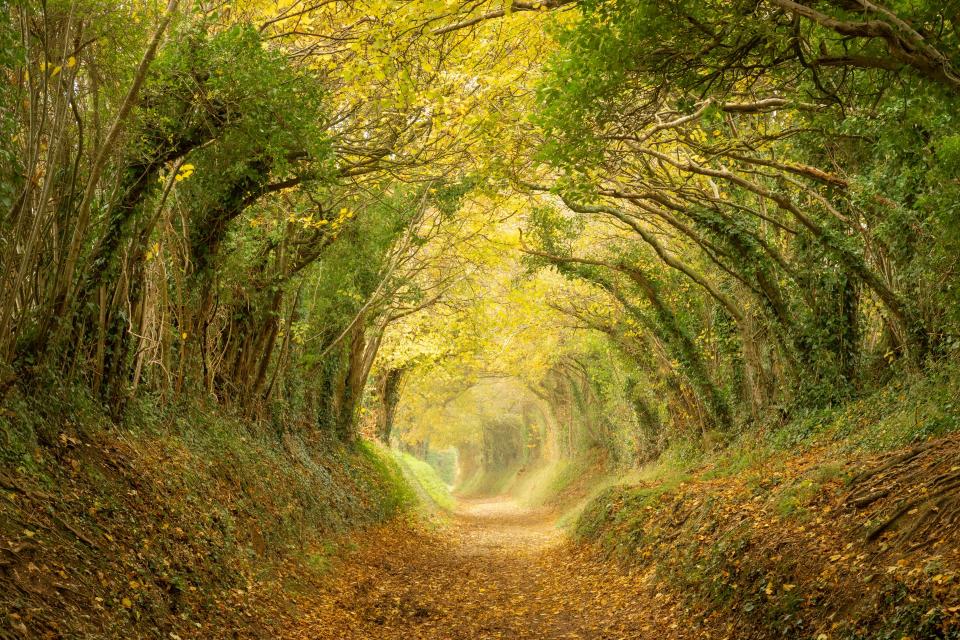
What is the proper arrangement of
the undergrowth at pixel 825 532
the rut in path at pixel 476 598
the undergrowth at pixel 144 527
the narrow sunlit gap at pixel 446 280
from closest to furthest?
the undergrowth at pixel 144 527
the undergrowth at pixel 825 532
the narrow sunlit gap at pixel 446 280
the rut in path at pixel 476 598

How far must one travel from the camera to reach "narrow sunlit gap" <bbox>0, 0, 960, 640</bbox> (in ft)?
16.9

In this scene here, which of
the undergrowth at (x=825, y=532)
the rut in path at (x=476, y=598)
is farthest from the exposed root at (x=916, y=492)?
the rut in path at (x=476, y=598)

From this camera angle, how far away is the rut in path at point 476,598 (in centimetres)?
769

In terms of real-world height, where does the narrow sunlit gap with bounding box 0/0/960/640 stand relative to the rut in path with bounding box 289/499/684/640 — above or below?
above

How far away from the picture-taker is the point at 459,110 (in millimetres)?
9539

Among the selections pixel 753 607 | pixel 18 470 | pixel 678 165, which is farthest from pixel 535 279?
pixel 18 470

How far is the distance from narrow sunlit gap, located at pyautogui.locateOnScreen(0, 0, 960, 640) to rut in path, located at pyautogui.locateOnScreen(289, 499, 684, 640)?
0.09 meters

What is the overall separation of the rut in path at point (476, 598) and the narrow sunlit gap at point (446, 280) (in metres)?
0.09

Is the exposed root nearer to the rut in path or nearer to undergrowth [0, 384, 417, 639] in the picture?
the rut in path

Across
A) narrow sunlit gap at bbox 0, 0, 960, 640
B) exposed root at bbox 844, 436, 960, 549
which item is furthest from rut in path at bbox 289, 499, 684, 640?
exposed root at bbox 844, 436, 960, 549

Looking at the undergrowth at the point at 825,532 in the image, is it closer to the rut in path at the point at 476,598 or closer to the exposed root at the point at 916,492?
the exposed root at the point at 916,492

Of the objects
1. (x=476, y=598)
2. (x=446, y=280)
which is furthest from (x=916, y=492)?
(x=446, y=280)

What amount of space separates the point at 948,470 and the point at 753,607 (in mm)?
1970

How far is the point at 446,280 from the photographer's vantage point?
57.2 feet
